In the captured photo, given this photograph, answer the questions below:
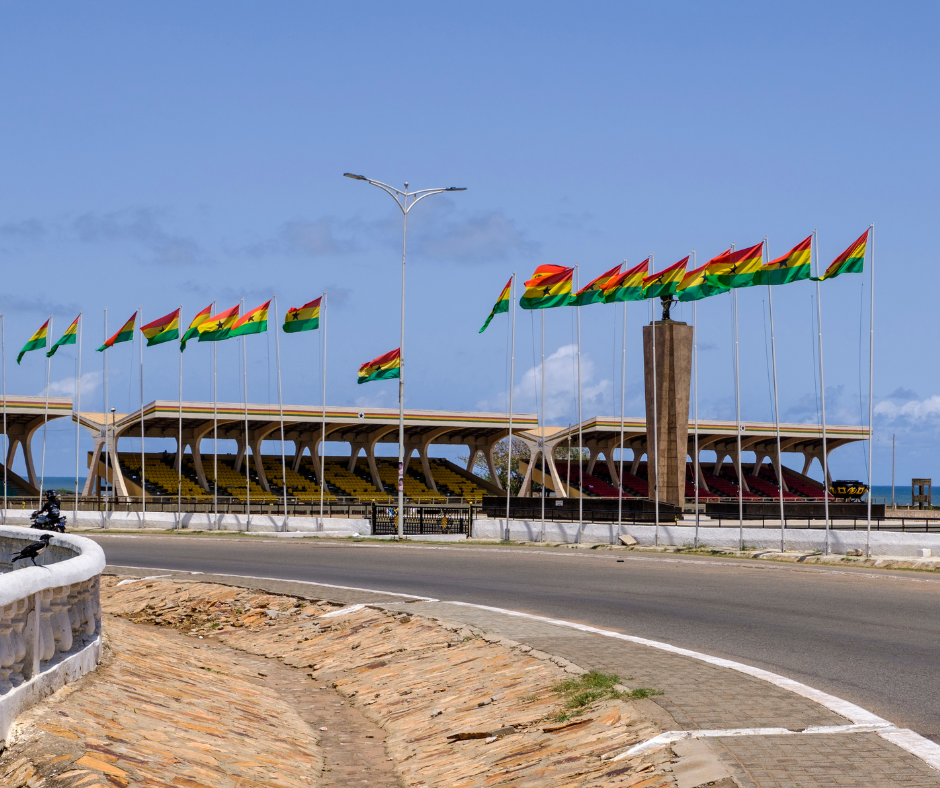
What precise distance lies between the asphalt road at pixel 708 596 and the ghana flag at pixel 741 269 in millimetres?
8961

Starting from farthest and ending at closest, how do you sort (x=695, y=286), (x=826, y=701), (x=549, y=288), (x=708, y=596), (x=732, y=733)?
(x=549, y=288), (x=695, y=286), (x=708, y=596), (x=826, y=701), (x=732, y=733)

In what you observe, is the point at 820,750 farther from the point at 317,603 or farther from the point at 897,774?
the point at 317,603

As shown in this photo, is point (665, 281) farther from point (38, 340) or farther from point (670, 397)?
point (38, 340)

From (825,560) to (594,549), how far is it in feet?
26.2

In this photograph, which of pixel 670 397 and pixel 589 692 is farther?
pixel 670 397

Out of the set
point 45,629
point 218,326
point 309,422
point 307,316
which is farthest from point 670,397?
point 45,629

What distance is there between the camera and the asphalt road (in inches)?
412

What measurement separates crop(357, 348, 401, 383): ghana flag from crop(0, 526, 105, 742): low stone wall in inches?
1282

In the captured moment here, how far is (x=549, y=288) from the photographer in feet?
125

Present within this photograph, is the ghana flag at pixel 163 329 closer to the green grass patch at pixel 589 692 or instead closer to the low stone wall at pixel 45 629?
the low stone wall at pixel 45 629

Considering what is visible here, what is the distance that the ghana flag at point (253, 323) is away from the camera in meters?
45.3

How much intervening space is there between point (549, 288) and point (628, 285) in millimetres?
3059

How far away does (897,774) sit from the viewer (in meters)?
6.37

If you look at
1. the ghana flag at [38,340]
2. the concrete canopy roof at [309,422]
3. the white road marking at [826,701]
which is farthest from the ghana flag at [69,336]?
the white road marking at [826,701]
